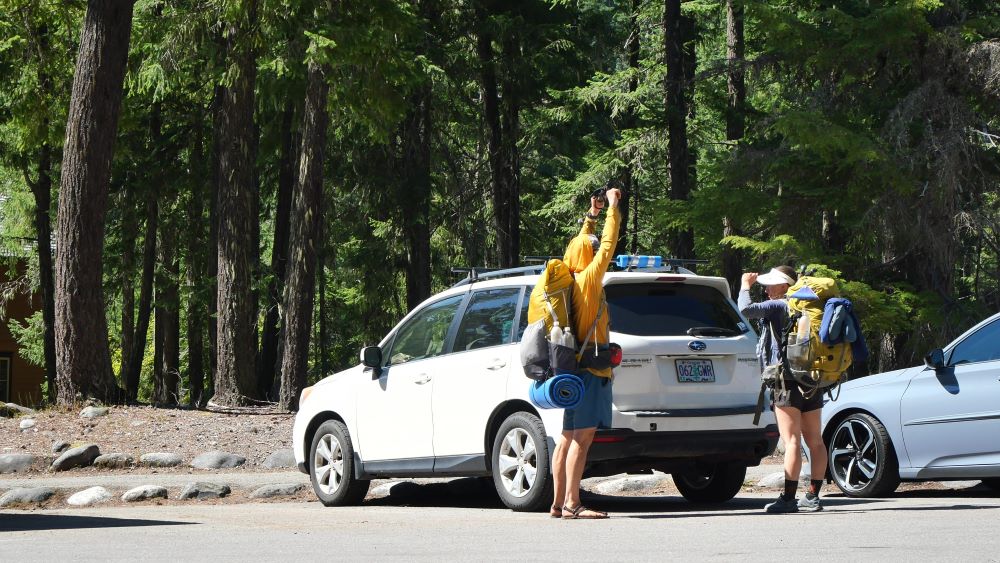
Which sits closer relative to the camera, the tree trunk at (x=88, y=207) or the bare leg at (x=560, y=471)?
the bare leg at (x=560, y=471)

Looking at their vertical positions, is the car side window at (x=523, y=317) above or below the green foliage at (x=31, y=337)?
below

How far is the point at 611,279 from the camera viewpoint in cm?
1010

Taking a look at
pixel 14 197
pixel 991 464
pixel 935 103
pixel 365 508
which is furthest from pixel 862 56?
pixel 14 197

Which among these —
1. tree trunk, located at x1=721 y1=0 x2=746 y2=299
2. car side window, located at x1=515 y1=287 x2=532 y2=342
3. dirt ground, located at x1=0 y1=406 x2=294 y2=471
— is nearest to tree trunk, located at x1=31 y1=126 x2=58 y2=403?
dirt ground, located at x1=0 y1=406 x2=294 y2=471

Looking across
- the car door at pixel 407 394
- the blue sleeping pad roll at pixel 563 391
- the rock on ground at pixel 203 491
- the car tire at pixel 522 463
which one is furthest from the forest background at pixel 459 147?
the blue sleeping pad roll at pixel 563 391

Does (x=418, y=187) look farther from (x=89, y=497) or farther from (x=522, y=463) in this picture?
(x=522, y=463)

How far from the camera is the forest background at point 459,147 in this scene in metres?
19.2

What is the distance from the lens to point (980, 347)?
1113 centimetres

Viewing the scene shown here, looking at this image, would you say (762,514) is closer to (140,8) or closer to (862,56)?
(862,56)

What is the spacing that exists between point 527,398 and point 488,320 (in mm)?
1075

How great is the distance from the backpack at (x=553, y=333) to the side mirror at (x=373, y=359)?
242cm

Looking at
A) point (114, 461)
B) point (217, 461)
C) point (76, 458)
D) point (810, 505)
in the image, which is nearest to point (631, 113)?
point (217, 461)

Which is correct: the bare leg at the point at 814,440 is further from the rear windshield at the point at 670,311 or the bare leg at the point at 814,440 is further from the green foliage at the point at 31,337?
the green foliage at the point at 31,337

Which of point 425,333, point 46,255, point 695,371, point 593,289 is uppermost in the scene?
point 46,255
